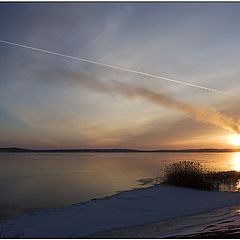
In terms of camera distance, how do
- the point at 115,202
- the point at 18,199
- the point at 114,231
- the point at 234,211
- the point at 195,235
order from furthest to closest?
the point at 18,199, the point at 115,202, the point at 234,211, the point at 114,231, the point at 195,235

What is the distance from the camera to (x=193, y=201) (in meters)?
19.4

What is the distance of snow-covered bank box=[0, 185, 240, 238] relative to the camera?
41.1 feet

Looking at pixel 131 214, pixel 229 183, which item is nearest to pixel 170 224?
pixel 131 214

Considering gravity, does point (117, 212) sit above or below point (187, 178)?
below

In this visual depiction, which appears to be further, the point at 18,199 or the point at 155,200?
the point at 18,199

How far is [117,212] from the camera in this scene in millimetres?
15875

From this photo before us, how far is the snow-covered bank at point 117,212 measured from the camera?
12523mm

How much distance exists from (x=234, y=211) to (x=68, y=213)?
7.81 m

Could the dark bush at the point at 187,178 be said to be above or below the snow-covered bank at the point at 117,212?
above

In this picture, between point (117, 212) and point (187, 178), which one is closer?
point (117, 212)

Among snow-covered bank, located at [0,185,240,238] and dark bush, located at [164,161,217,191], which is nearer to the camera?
snow-covered bank, located at [0,185,240,238]

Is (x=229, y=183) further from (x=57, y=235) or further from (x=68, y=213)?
(x=57, y=235)

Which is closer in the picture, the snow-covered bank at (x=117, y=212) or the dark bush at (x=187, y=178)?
the snow-covered bank at (x=117, y=212)

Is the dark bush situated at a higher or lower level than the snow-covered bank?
higher
